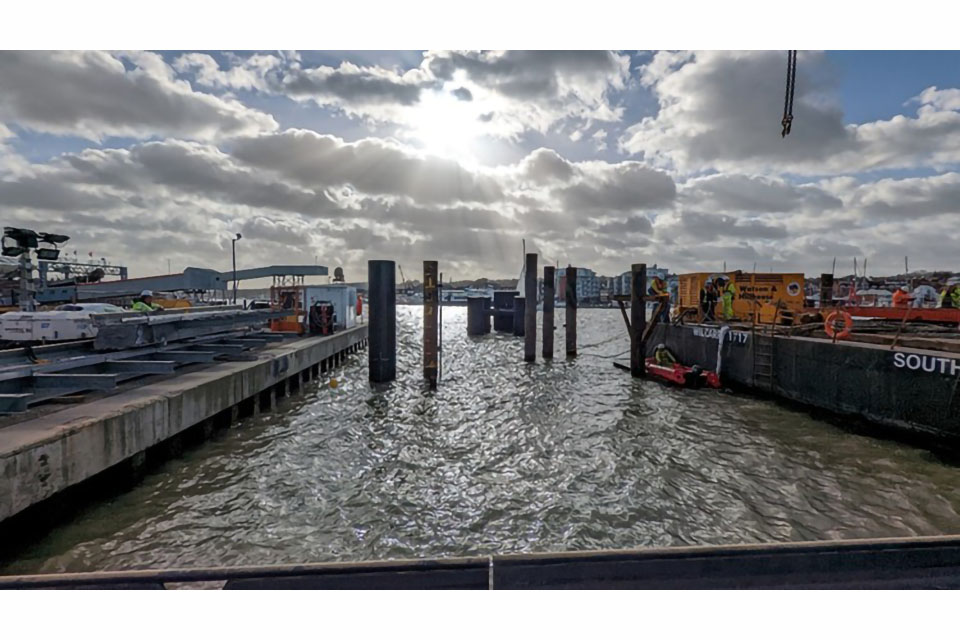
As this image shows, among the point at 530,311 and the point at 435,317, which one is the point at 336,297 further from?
the point at 435,317

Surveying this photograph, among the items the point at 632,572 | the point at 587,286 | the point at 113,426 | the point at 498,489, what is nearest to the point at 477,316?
the point at 498,489

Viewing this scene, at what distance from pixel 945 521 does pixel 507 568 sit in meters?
7.11

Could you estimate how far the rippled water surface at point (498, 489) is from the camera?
Answer: 5547 millimetres

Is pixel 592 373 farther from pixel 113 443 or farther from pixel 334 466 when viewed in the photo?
pixel 113 443

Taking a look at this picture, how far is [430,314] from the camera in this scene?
15.0 metres

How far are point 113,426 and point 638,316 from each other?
610 inches

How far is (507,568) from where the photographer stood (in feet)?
9.20

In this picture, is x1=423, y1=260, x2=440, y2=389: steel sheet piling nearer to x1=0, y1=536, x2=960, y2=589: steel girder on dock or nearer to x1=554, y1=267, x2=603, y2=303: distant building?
x1=0, y1=536, x2=960, y2=589: steel girder on dock

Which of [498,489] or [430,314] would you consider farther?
[430,314]

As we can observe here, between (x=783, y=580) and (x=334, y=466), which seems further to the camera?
(x=334, y=466)

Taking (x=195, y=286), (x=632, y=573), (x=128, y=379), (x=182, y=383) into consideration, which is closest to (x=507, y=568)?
(x=632, y=573)

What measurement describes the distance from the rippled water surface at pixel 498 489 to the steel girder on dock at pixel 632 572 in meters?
2.64

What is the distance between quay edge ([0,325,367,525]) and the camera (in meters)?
5.04

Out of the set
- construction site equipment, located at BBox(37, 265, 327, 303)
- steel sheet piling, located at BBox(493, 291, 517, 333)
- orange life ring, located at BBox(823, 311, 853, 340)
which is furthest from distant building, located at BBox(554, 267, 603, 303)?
orange life ring, located at BBox(823, 311, 853, 340)
